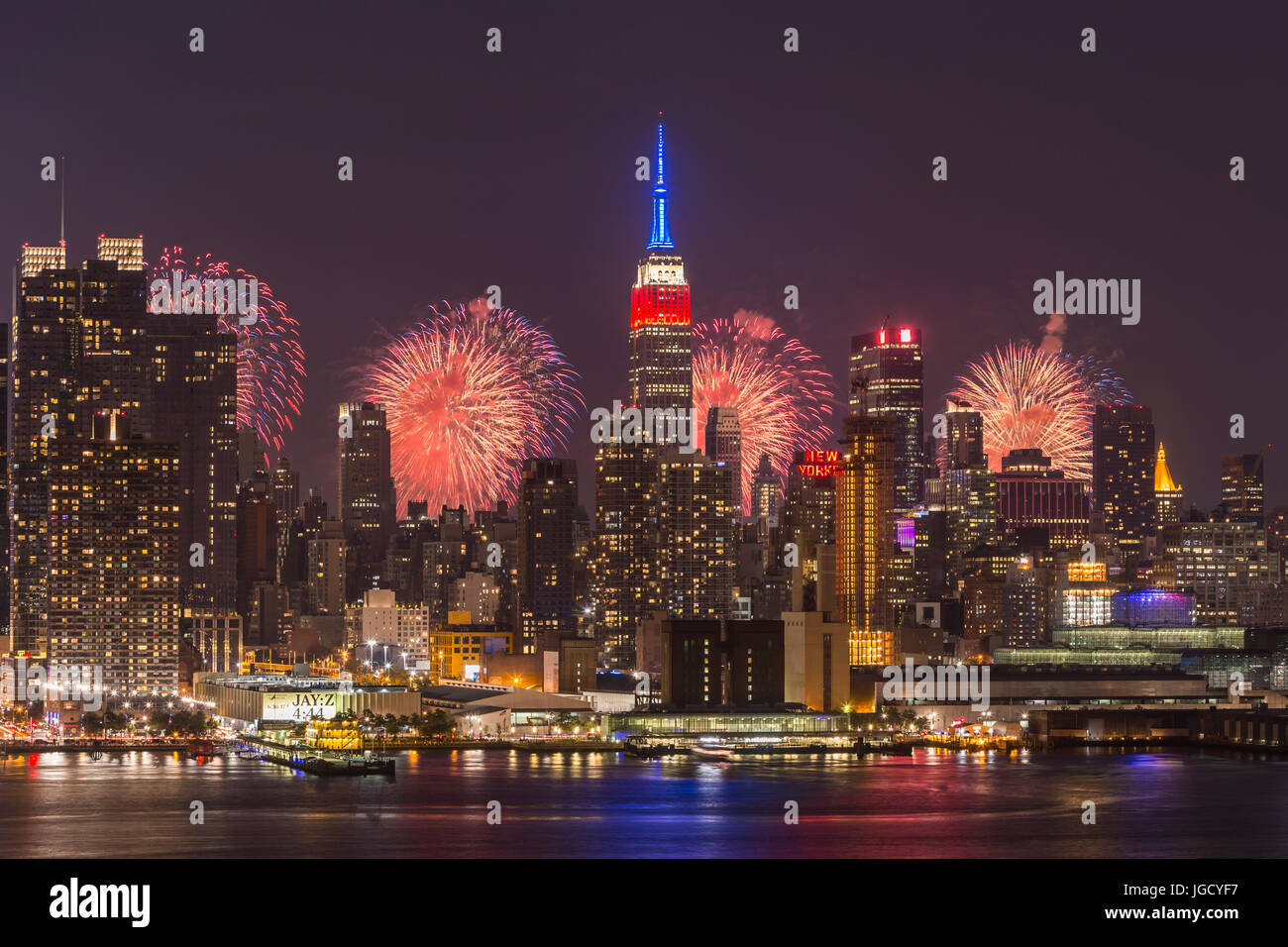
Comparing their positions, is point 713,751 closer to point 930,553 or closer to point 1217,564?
point 930,553

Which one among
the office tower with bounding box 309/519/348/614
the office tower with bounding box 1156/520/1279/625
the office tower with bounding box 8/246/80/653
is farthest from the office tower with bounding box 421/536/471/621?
the office tower with bounding box 1156/520/1279/625

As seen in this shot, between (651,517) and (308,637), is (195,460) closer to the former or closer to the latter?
(308,637)

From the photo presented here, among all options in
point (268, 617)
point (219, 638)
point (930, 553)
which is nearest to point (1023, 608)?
point (930, 553)
